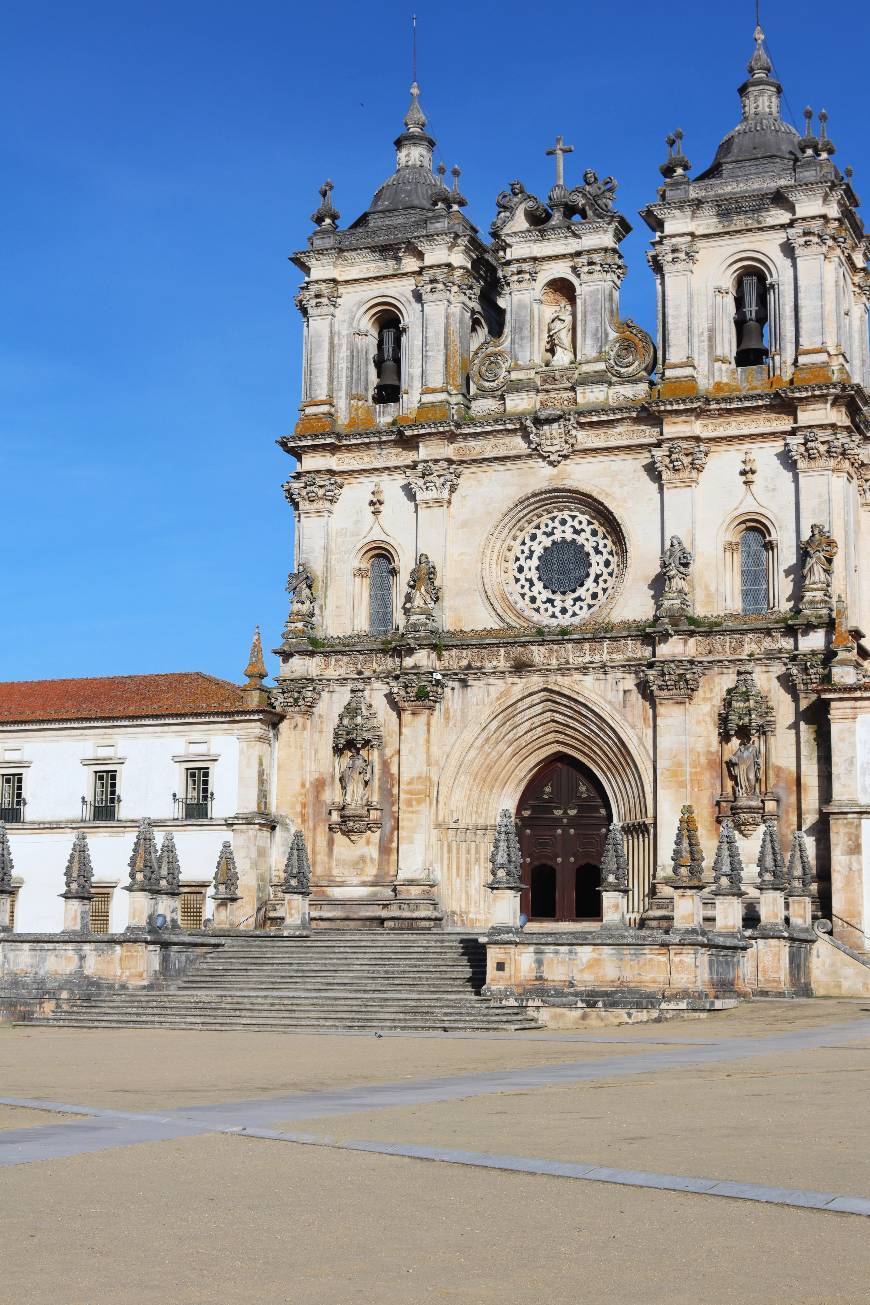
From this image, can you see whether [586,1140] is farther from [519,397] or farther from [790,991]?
[519,397]

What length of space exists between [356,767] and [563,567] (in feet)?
25.0

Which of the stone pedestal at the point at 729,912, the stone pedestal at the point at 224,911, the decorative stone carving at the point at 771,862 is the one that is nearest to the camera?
the stone pedestal at the point at 729,912

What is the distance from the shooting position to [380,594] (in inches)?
1849

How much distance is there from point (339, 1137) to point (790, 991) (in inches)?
899

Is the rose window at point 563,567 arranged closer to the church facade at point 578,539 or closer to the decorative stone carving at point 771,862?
the church facade at point 578,539

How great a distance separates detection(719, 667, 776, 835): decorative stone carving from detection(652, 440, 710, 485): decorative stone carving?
17.7ft

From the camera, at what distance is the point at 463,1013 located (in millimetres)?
31578

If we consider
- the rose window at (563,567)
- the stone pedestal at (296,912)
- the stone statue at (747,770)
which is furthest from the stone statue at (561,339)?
the stone pedestal at (296,912)

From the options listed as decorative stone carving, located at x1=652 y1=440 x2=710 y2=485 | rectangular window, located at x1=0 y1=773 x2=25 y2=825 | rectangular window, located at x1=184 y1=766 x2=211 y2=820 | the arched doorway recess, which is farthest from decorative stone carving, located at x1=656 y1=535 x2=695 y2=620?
rectangular window, located at x1=0 y1=773 x2=25 y2=825

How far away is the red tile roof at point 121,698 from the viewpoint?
46.4 meters

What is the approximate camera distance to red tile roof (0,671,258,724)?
46.4 metres

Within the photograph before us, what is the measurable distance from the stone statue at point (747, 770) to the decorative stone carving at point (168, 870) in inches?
527

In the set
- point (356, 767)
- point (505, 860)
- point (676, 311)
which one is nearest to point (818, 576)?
point (676, 311)

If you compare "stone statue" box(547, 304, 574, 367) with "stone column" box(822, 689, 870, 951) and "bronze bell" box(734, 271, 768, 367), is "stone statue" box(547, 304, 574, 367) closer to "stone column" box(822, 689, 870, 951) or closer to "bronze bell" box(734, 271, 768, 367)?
"bronze bell" box(734, 271, 768, 367)
